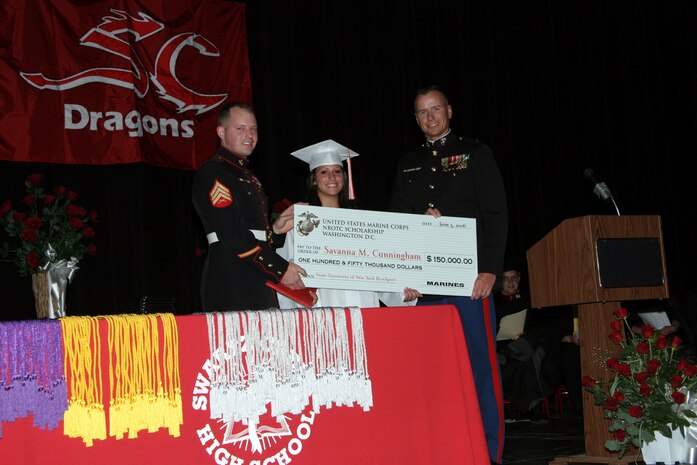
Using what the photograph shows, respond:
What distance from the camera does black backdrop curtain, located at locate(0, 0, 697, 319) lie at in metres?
5.57

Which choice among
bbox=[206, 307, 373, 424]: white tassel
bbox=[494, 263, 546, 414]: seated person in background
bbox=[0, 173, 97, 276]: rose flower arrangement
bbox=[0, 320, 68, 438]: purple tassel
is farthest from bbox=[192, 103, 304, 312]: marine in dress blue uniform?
bbox=[494, 263, 546, 414]: seated person in background

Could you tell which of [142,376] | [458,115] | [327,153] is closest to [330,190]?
[327,153]

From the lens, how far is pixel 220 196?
2973 millimetres

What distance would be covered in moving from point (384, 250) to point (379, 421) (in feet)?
2.22

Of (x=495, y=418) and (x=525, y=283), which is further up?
(x=525, y=283)

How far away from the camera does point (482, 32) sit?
24.4 ft

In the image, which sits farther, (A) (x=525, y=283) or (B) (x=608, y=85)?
(B) (x=608, y=85)

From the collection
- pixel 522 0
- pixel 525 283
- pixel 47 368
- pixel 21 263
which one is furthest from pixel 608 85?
pixel 47 368

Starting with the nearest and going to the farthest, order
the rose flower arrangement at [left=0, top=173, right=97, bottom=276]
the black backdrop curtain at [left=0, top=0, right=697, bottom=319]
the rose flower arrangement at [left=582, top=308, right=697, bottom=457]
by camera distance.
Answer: the rose flower arrangement at [left=582, top=308, right=697, bottom=457]
the rose flower arrangement at [left=0, top=173, right=97, bottom=276]
the black backdrop curtain at [left=0, top=0, right=697, bottom=319]

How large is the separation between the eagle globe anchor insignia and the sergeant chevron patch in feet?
0.91

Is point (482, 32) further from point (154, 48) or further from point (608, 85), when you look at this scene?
point (154, 48)

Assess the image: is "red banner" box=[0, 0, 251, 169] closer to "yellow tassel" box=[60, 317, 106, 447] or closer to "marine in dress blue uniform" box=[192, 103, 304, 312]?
"marine in dress blue uniform" box=[192, 103, 304, 312]

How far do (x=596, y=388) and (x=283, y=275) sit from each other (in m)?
1.44

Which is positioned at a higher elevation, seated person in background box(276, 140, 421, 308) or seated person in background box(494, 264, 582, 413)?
seated person in background box(276, 140, 421, 308)
